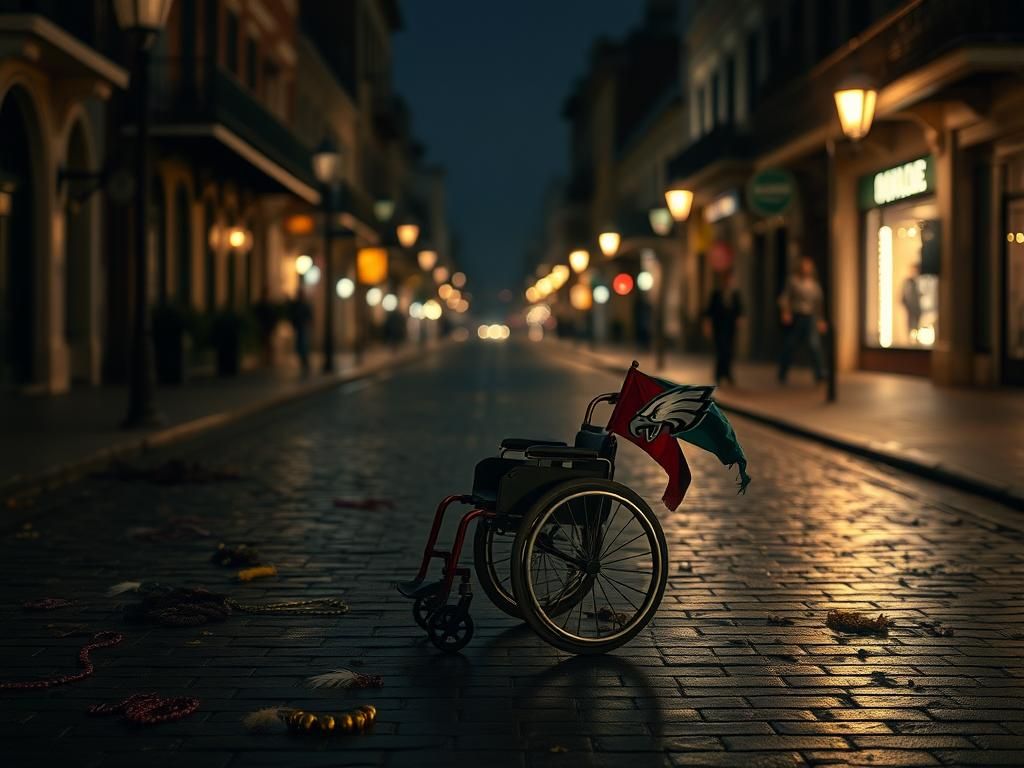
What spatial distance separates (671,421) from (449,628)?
1154 millimetres

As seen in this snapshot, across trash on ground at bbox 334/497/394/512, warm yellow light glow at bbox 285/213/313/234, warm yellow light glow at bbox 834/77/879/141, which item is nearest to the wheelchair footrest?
trash on ground at bbox 334/497/394/512

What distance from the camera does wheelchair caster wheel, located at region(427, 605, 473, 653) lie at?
217 inches

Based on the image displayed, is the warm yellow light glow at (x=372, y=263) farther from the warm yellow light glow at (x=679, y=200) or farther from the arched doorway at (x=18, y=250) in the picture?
the arched doorway at (x=18, y=250)

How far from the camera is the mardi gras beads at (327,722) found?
14.5ft

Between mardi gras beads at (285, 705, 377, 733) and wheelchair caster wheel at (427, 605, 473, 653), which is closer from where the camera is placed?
mardi gras beads at (285, 705, 377, 733)

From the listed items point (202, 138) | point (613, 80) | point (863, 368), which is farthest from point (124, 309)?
point (613, 80)

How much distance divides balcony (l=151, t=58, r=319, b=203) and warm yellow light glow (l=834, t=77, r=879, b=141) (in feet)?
37.3

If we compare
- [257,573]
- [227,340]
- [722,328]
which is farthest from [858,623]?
[227,340]

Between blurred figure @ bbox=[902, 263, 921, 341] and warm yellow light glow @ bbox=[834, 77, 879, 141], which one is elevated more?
warm yellow light glow @ bbox=[834, 77, 879, 141]

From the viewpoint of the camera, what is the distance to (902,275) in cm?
2608

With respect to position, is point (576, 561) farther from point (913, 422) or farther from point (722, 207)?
point (722, 207)

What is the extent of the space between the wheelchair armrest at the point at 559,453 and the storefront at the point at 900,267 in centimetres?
1836

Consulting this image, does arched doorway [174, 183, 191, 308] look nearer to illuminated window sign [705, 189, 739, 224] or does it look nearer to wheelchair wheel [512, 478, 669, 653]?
illuminated window sign [705, 189, 739, 224]

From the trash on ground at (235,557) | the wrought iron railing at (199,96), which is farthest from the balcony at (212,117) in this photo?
the trash on ground at (235,557)
